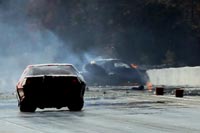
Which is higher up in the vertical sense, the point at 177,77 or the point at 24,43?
the point at 24,43

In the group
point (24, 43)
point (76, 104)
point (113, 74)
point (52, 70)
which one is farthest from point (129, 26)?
point (76, 104)

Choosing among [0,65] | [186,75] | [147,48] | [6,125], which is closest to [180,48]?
[147,48]

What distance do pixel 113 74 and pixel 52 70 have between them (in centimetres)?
2069

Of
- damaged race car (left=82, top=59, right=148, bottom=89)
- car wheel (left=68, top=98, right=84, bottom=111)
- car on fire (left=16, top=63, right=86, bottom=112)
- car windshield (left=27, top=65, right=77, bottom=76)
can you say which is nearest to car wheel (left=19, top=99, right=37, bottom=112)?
car on fire (left=16, top=63, right=86, bottom=112)

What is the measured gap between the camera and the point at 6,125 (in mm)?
15656

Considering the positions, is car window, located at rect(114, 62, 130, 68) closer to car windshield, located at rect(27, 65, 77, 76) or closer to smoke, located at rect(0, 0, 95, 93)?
smoke, located at rect(0, 0, 95, 93)

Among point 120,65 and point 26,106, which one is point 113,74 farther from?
point 26,106

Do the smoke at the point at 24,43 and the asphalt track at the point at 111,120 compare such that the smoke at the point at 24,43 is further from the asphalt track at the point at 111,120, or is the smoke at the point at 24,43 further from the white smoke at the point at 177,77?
the asphalt track at the point at 111,120

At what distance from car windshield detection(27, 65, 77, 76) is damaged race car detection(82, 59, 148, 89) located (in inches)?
751

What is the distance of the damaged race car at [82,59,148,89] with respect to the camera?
40344mm

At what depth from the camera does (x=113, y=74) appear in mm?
41344

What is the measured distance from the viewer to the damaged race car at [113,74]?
1588 inches

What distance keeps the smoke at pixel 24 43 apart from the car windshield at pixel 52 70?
37127 millimetres

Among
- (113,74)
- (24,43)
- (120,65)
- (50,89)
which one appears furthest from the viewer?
(24,43)
